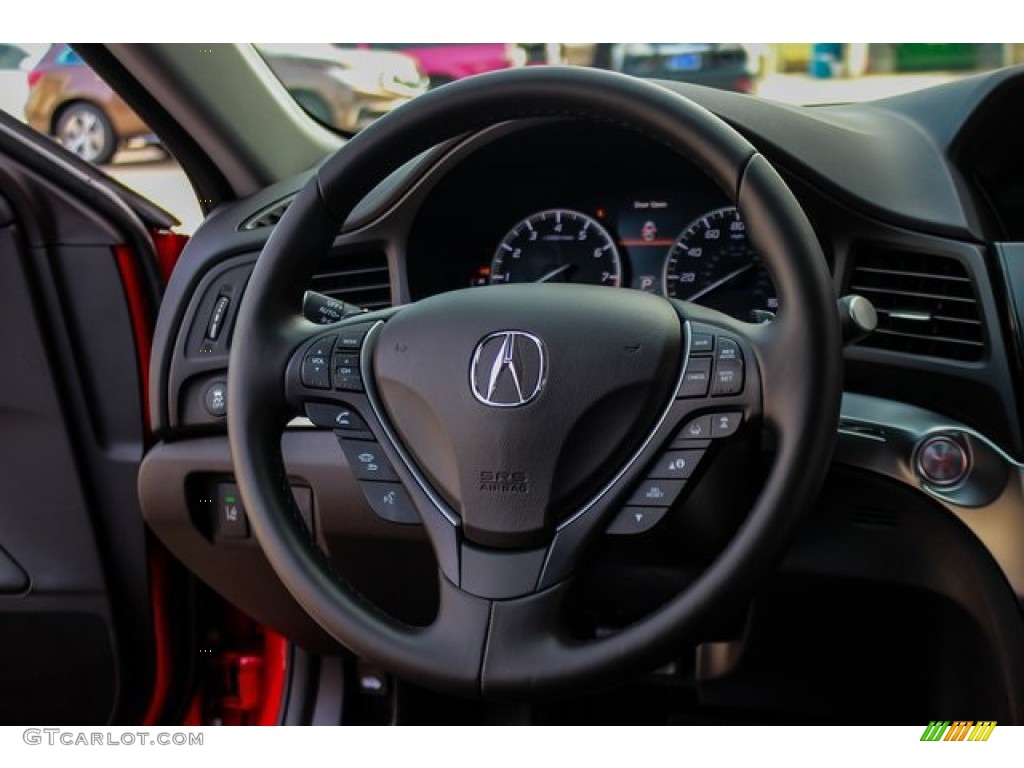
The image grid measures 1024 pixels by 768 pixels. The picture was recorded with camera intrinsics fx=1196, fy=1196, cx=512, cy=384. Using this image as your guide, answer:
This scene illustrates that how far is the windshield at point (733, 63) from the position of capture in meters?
1.47

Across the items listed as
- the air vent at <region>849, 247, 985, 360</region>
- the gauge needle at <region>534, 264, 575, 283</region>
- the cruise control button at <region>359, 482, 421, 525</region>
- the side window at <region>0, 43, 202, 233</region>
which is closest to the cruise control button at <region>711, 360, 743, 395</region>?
the cruise control button at <region>359, 482, 421, 525</region>

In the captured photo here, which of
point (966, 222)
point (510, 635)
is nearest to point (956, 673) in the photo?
point (966, 222)

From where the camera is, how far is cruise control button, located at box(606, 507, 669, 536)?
3.49 feet

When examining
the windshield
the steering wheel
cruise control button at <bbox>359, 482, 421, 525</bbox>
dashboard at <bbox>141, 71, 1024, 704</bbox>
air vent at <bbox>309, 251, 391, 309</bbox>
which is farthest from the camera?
air vent at <bbox>309, 251, 391, 309</bbox>

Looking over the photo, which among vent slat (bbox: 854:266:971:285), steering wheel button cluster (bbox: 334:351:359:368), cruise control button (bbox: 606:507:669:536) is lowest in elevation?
cruise control button (bbox: 606:507:669:536)

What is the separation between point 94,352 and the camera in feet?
5.78

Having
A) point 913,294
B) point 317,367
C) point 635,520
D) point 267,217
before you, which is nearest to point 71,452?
point 267,217

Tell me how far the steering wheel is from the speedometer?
41cm

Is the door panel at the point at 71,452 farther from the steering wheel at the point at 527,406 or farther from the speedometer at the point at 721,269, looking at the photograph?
the speedometer at the point at 721,269

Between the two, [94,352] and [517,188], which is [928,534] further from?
[94,352]

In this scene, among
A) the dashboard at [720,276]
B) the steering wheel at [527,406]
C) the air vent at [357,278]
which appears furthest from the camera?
the air vent at [357,278]

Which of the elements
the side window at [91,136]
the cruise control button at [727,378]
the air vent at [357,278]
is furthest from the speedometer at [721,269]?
the side window at [91,136]

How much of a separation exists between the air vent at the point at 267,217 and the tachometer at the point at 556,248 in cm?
30

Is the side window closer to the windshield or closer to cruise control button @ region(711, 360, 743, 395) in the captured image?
the windshield
